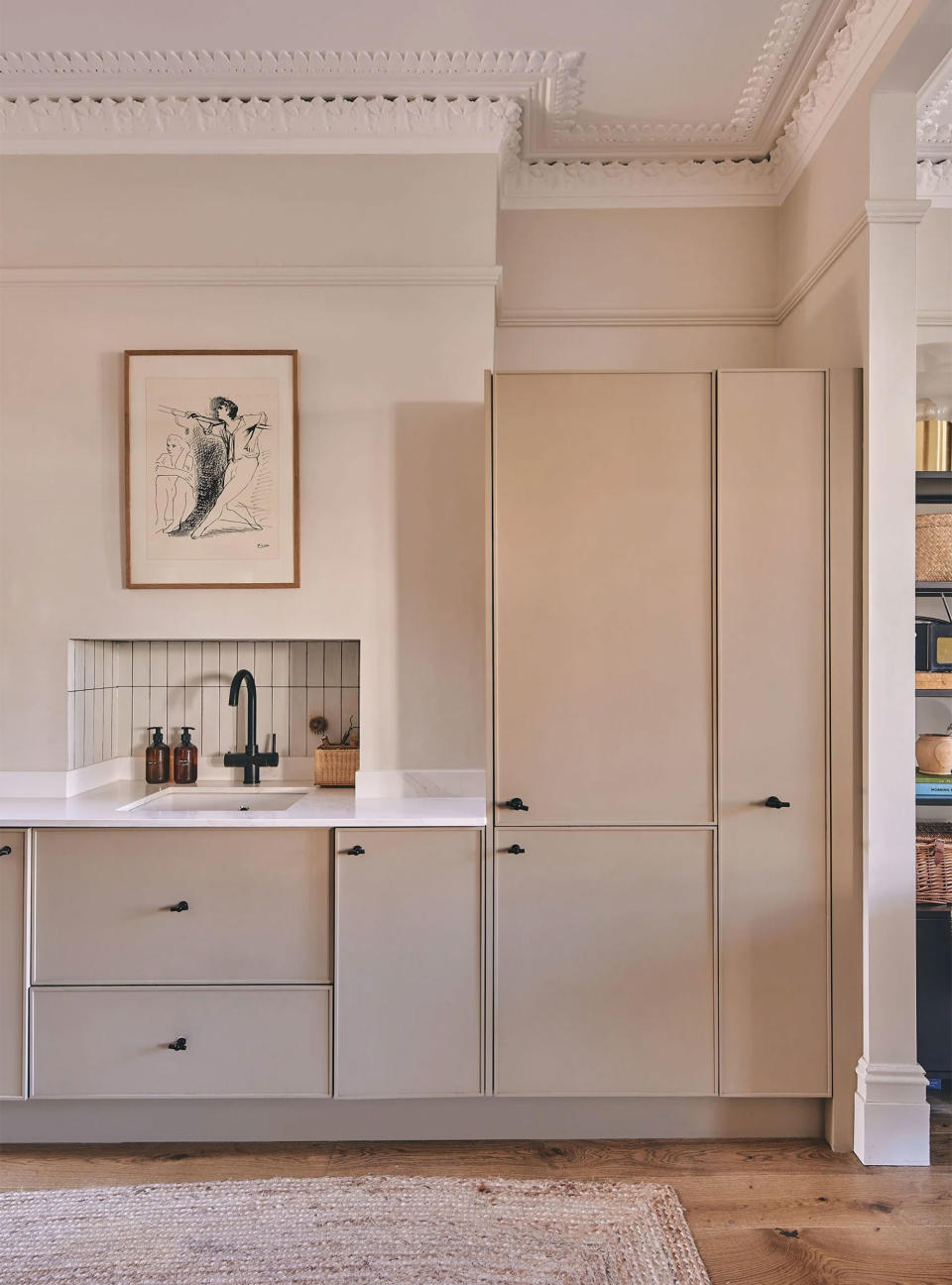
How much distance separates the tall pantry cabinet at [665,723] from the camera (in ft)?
7.47

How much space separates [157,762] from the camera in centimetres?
278

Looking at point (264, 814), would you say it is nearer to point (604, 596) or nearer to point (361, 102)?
point (604, 596)

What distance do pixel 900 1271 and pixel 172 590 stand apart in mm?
2490

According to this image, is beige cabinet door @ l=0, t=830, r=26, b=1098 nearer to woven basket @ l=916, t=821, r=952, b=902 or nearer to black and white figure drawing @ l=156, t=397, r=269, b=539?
black and white figure drawing @ l=156, t=397, r=269, b=539

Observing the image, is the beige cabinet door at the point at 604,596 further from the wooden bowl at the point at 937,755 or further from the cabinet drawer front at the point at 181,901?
the wooden bowl at the point at 937,755

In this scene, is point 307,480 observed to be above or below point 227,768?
above

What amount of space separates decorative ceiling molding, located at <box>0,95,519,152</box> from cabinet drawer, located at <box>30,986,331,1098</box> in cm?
243

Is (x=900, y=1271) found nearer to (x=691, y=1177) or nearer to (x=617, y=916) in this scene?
(x=691, y=1177)

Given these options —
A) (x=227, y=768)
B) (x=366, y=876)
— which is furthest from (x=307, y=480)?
(x=366, y=876)

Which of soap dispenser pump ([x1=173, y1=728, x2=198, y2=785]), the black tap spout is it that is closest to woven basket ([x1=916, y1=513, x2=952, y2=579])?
the black tap spout

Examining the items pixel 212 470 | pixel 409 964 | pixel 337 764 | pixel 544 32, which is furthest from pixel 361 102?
pixel 409 964

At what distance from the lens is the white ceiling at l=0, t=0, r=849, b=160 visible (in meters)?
2.19

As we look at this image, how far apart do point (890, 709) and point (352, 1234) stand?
181 centimetres

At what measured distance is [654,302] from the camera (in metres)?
2.94
